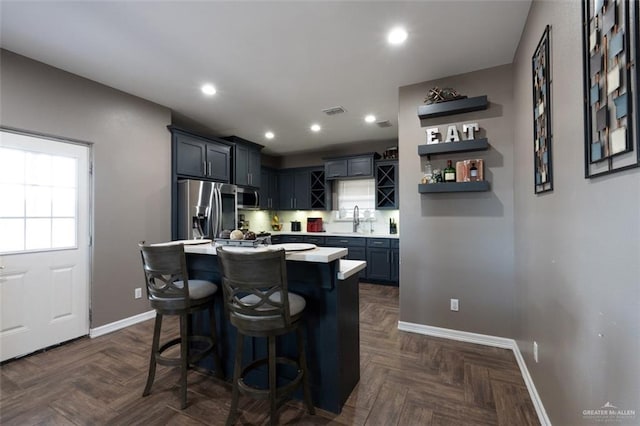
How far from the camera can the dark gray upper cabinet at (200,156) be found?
388cm

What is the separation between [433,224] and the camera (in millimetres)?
2971

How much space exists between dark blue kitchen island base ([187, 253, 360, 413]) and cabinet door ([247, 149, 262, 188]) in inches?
145

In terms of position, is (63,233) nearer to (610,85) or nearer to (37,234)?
(37,234)

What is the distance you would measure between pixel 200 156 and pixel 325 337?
11.3 feet

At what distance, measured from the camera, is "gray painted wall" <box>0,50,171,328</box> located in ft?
8.50

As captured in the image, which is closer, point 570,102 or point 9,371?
point 570,102

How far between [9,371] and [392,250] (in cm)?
484

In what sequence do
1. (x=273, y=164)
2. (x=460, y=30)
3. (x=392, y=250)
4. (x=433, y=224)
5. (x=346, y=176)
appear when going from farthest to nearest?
(x=273, y=164), (x=346, y=176), (x=392, y=250), (x=433, y=224), (x=460, y=30)

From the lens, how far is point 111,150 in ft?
10.5

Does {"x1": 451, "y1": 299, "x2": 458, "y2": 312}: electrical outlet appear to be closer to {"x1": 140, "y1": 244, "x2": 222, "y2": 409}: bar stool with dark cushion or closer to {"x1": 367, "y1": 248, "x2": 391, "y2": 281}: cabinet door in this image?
{"x1": 367, "y1": 248, "x2": 391, "y2": 281}: cabinet door

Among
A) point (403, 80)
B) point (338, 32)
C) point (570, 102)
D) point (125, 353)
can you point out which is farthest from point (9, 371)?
point (403, 80)

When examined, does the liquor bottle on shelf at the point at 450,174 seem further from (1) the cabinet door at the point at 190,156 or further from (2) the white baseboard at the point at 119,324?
(2) the white baseboard at the point at 119,324

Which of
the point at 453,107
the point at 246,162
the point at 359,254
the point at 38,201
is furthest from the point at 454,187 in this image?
the point at 38,201

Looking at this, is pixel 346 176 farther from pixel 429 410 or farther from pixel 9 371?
pixel 9 371
